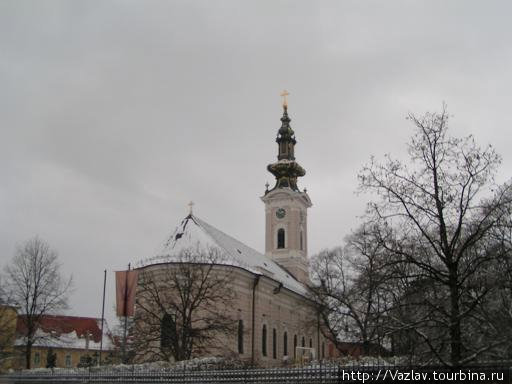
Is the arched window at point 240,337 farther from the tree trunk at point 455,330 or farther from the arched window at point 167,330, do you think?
the tree trunk at point 455,330

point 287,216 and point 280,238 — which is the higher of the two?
point 287,216

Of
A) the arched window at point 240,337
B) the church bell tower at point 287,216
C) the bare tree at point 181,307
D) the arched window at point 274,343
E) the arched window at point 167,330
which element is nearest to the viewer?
the arched window at point 167,330

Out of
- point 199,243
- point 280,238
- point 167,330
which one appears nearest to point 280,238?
point 280,238

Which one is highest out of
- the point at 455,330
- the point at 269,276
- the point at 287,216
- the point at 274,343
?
the point at 287,216

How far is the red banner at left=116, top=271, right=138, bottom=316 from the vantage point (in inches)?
1085

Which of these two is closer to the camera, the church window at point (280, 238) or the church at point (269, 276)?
the church at point (269, 276)

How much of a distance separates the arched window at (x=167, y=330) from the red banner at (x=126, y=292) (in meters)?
4.35

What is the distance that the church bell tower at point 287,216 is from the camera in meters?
62.9

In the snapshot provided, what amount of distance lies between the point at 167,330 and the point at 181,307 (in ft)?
7.62

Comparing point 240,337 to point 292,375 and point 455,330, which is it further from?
point 455,330

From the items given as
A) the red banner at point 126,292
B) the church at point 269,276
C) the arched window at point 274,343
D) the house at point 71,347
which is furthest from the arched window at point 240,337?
the house at point 71,347

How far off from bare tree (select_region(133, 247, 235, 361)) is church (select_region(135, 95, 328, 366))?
0.64 feet

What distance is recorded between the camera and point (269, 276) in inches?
1869

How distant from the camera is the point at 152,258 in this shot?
40.3 meters
